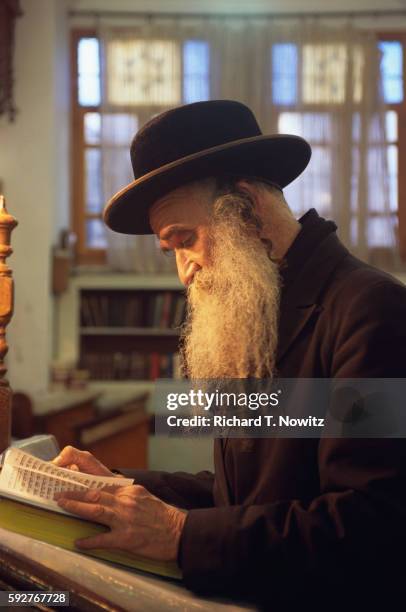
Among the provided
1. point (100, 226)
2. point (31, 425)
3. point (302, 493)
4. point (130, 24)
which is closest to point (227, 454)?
point (302, 493)

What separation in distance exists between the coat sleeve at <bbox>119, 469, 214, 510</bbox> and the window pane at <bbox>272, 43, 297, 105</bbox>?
532 centimetres

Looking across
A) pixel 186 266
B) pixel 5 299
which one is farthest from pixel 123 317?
pixel 186 266

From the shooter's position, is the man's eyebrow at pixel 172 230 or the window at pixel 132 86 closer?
the man's eyebrow at pixel 172 230

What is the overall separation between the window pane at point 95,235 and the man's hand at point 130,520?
218 inches

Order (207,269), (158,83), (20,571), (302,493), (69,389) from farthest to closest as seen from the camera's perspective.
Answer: (158,83), (69,389), (207,269), (302,493), (20,571)

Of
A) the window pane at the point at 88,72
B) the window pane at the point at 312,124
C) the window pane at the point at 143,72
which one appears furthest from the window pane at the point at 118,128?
the window pane at the point at 312,124

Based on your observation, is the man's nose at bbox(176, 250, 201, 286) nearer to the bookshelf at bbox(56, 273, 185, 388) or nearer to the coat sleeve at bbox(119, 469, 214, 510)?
the coat sleeve at bbox(119, 469, 214, 510)

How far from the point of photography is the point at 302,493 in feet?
3.93

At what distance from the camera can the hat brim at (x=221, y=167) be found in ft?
→ 4.51

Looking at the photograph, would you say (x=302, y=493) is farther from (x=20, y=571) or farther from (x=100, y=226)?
(x=100, y=226)

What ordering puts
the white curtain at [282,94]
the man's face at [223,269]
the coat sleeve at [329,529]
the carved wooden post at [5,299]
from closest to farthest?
the coat sleeve at [329,529] < the man's face at [223,269] < the carved wooden post at [5,299] < the white curtain at [282,94]

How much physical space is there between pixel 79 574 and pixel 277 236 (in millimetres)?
723

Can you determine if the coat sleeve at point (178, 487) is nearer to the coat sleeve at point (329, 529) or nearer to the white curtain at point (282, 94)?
the coat sleeve at point (329, 529)

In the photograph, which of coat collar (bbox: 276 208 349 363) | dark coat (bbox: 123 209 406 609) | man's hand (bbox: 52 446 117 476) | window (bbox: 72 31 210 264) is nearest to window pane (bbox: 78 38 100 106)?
window (bbox: 72 31 210 264)
